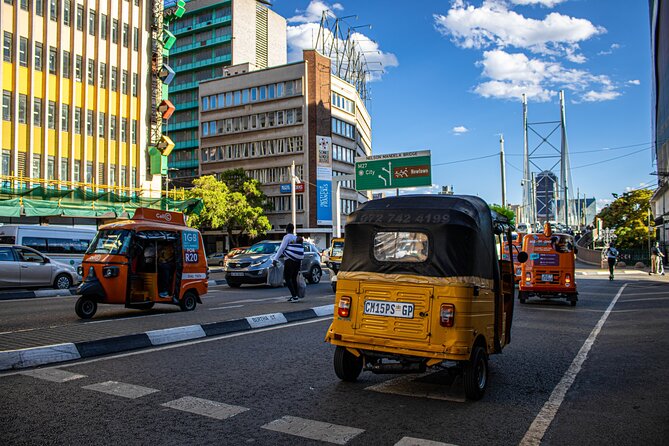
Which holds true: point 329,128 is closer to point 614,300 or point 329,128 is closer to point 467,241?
point 614,300

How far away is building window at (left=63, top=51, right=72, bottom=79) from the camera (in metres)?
37.9

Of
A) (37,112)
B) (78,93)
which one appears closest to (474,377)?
(37,112)

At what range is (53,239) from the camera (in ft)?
72.2

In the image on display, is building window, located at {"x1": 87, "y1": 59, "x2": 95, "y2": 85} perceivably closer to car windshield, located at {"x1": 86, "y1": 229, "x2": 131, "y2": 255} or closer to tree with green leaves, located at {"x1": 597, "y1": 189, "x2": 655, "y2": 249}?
car windshield, located at {"x1": 86, "y1": 229, "x2": 131, "y2": 255}

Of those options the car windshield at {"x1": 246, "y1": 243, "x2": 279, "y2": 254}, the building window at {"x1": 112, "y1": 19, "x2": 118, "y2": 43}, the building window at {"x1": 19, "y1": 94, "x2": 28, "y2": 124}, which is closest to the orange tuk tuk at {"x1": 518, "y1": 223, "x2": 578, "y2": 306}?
the car windshield at {"x1": 246, "y1": 243, "x2": 279, "y2": 254}

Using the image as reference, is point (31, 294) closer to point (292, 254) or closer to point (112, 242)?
point (112, 242)

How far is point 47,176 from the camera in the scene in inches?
1438

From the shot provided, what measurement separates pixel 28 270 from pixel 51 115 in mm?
22576

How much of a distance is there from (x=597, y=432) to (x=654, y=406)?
1261 mm

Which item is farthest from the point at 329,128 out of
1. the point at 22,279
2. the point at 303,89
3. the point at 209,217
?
the point at 22,279

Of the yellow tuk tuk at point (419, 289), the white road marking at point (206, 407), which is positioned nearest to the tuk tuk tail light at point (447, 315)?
the yellow tuk tuk at point (419, 289)

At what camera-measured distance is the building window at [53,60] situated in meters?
37.0

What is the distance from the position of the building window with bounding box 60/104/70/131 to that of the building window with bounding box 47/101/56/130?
42 cm

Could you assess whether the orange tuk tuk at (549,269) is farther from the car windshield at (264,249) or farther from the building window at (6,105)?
the building window at (6,105)
